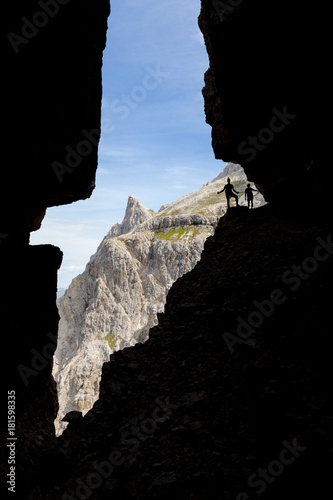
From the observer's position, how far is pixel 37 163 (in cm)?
1576

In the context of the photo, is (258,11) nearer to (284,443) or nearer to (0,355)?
(284,443)

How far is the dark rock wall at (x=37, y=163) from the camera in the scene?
12984mm

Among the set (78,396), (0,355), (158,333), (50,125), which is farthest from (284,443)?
(78,396)

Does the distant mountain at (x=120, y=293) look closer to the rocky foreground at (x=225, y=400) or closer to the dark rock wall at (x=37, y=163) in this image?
the dark rock wall at (x=37, y=163)

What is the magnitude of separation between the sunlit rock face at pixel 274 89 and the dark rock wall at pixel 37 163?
8.94 metres

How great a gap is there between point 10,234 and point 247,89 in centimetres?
2038
